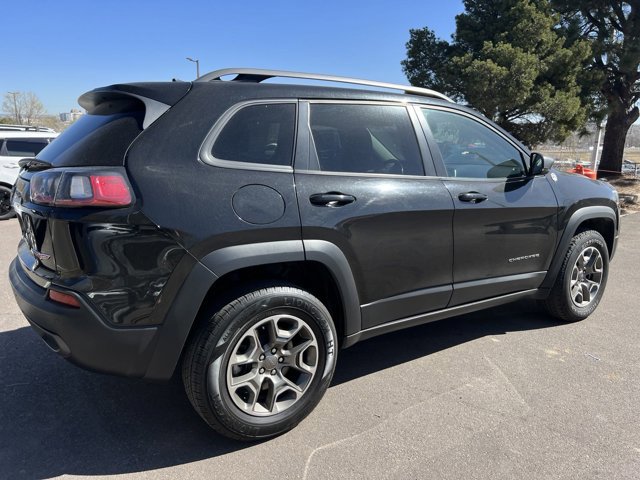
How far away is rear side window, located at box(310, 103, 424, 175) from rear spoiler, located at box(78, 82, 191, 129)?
0.76m

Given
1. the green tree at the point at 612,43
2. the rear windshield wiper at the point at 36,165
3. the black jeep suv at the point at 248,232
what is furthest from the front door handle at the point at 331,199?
the green tree at the point at 612,43

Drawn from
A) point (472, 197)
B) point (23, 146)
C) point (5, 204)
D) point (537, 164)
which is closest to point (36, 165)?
point (472, 197)

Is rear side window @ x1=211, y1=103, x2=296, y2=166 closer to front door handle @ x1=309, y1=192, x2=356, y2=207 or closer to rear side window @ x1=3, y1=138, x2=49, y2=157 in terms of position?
front door handle @ x1=309, y1=192, x2=356, y2=207

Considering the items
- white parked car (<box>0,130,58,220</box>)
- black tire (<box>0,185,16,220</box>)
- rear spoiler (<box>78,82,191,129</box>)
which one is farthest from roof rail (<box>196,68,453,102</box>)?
black tire (<box>0,185,16,220</box>)

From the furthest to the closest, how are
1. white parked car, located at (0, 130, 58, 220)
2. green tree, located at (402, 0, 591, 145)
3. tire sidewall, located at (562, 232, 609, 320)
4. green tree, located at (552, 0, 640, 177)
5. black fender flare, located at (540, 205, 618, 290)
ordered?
green tree, located at (552, 0, 640, 177) → green tree, located at (402, 0, 591, 145) → white parked car, located at (0, 130, 58, 220) → tire sidewall, located at (562, 232, 609, 320) → black fender flare, located at (540, 205, 618, 290)

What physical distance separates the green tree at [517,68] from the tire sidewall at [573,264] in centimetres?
848

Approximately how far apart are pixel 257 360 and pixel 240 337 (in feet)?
0.62

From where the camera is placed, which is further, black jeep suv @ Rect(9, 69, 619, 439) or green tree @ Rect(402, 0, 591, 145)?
green tree @ Rect(402, 0, 591, 145)

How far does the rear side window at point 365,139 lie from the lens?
2859 millimetres

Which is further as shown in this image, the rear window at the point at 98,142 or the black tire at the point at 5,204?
the black tire at the point at 5,204

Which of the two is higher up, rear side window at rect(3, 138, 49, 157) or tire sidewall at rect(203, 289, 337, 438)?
rear side window at rect(3, 138, 49, 157)

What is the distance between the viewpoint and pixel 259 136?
264cm

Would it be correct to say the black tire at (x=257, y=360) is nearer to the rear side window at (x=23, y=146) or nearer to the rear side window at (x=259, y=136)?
the rear side window at (x=259, y=136)

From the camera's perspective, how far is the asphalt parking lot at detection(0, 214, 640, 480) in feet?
8.02
